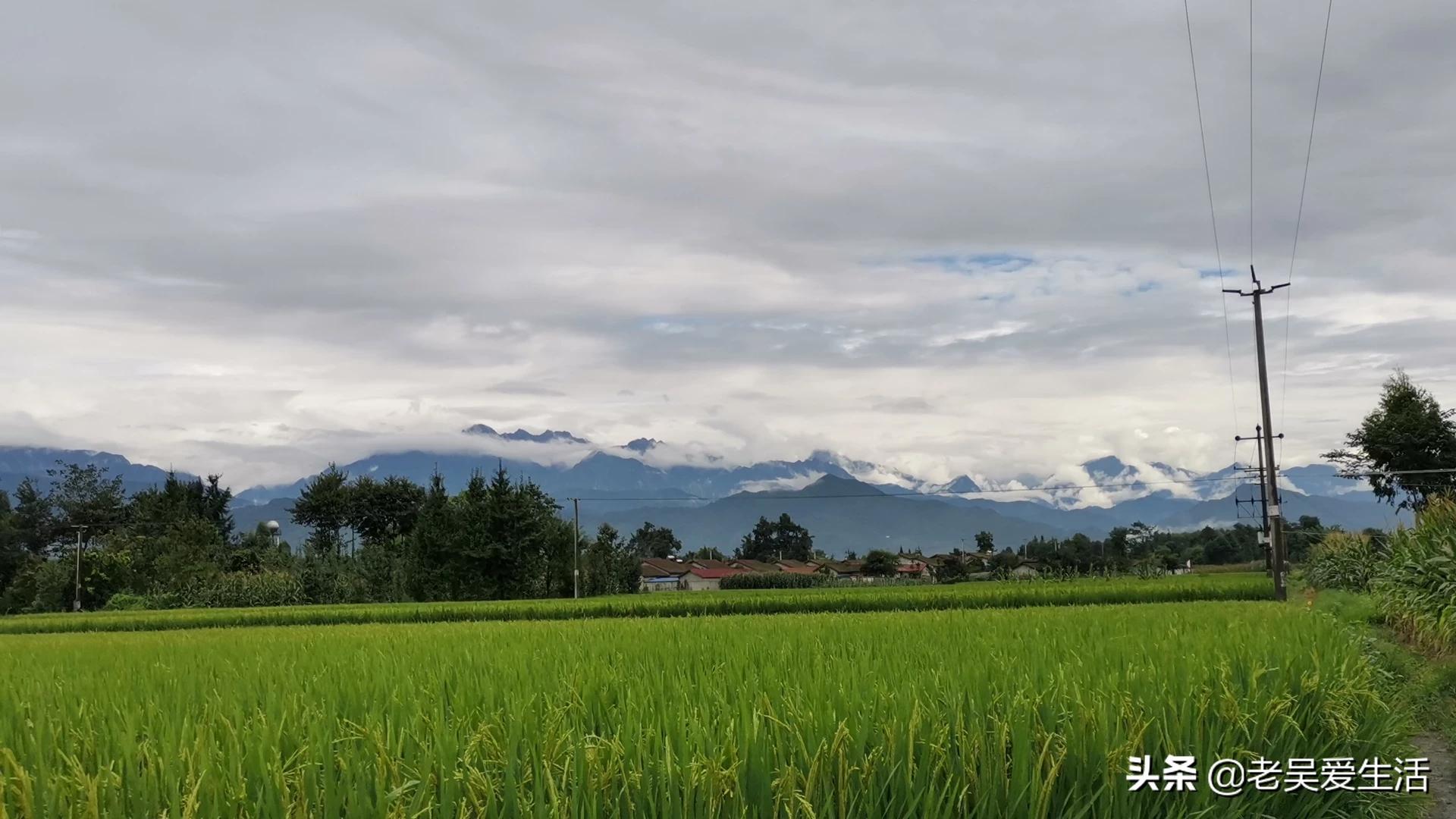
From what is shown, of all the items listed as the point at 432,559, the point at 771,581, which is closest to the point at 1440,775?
the point at 432,559

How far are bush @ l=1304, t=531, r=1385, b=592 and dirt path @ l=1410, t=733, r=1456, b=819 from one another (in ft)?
58.3

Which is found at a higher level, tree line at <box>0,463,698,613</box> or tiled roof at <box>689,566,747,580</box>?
tree line at <box>0,463,698,613</box>

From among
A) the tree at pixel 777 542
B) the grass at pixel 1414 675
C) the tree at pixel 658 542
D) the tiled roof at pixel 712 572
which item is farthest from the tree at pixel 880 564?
the grass at pixel 1414 675

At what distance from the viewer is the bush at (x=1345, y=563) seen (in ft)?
A: 102

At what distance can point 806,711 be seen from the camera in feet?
14.1

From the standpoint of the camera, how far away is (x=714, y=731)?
14.5 ft

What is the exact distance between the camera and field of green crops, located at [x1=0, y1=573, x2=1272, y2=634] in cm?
3114

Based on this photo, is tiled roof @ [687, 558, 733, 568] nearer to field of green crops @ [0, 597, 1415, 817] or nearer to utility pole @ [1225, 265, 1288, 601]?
utility pole @ [1225, 265, 1288, 601]

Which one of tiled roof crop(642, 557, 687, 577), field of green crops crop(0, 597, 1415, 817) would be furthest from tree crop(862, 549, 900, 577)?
field of green crops crop(0, 597, 1415, 817)

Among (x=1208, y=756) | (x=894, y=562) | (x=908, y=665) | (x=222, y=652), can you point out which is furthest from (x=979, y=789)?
A: (x=894, y=562)

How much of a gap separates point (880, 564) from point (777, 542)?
2048 inches

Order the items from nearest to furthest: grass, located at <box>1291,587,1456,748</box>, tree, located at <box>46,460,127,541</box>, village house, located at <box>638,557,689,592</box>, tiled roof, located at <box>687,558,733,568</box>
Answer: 1. grass, located at <box>1291,587,1456,748</box>
2. tree, located at <box>46,460,127,541</box>
3. village house, located at <box>638,557,689,592</box>
4. tiled roof, located at <box>687,558,733,568</box>

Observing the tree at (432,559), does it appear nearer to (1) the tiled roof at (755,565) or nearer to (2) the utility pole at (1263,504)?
(2) the utility pole at (1263,504)

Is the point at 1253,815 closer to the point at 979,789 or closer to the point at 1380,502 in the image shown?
the point at 979,789
